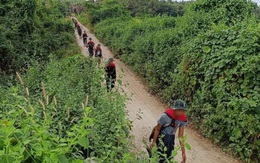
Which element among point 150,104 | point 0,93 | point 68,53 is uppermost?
point 0,93

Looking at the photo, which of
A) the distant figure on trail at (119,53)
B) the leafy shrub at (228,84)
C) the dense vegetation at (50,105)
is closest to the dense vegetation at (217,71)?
the leafy shrub at (228,84)

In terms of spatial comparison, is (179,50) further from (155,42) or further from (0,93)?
(0,93)

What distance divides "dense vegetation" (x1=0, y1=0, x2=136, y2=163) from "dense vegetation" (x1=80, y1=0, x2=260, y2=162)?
10.8 ft

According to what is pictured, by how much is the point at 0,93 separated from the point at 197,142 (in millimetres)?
5501

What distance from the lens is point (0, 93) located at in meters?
6.43

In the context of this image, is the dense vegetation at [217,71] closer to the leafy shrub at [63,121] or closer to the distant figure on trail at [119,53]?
the leafy shrub at [63,121]

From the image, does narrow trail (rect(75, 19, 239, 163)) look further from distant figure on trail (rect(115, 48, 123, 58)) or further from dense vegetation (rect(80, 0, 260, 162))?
distant figure on trail (rect(115, 48, 123, 58))


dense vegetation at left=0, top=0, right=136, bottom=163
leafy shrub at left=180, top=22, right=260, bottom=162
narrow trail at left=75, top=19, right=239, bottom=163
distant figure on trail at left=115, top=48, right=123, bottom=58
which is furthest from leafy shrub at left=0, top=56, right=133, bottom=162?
distant figure on trail at left=115, top=48, right=123, bottom=58

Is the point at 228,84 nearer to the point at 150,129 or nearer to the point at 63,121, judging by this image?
the point at 150,129

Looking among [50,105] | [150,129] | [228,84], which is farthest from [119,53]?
[50,105]

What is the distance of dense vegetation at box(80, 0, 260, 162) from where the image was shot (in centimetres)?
764

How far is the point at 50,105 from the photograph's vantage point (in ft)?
14.6

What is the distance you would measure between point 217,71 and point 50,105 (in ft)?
18.2

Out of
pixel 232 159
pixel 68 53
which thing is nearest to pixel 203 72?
pixel 232 159
